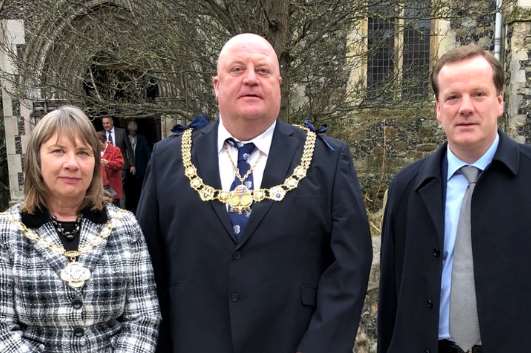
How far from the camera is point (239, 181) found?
2275mm

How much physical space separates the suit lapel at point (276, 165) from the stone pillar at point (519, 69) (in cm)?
985

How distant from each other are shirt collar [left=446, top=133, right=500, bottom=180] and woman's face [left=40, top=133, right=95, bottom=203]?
4.58 ft

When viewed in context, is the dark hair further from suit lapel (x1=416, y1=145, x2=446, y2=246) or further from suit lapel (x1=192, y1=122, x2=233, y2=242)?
suit lapel (x1=192, y1=122, x2=233, y2=242)

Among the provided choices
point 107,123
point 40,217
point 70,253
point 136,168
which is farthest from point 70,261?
point 136,168

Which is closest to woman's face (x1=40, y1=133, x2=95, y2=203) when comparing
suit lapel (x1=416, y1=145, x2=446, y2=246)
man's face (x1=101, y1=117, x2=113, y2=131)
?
Answer: suit lapel (x1=416, y1=145, x2=446, y2=246)

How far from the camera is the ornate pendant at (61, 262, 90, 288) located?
6.38 ft

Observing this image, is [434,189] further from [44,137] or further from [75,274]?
[44,137]

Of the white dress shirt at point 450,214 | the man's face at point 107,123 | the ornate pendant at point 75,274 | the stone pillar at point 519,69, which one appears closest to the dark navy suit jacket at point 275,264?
the white dress shirt at point 450,214

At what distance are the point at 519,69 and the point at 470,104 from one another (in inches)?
398

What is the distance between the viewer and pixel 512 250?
2035 mm

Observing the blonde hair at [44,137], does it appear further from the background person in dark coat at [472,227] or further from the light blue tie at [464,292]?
the light blue tie at [464,292]

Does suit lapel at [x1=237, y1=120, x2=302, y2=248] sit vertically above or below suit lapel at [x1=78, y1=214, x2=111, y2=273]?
above

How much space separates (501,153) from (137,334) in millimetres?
1529

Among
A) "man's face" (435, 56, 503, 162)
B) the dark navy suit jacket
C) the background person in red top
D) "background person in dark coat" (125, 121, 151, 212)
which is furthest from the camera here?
"background person in dark coat" (125, 121, 151, 212)
